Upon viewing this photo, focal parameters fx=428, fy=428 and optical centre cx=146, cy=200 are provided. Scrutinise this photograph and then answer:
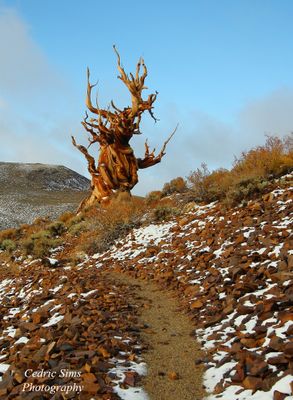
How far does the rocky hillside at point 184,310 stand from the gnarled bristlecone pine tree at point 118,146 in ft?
36.8

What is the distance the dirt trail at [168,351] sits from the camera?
4930mm

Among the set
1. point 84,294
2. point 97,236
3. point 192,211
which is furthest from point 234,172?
point 84,294

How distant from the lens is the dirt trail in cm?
493

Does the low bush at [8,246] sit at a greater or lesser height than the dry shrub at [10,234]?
lesser

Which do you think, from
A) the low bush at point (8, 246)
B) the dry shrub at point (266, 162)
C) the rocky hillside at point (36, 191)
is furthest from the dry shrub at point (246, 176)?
the rocky hillside at point (36, 191)

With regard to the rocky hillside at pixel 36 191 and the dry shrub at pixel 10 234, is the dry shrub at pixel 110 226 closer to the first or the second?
the dry shrub at pixel 10 234

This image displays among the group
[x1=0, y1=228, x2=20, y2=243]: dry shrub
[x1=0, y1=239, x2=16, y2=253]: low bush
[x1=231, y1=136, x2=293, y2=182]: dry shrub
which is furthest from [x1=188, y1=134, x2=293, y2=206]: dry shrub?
[x1=0, y1=228, x2=20, y2=243]: dry shrub

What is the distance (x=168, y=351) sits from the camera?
19.8 ft

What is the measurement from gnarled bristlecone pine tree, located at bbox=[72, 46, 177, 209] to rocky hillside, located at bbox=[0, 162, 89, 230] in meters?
11.1

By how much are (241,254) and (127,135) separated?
51.5ft

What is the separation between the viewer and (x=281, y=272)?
266 inches

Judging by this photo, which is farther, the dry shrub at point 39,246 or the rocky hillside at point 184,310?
the dry shrub at point 39,246

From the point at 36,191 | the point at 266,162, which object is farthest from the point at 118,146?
the point at 36,191

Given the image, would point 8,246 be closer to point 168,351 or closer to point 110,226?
point 110,226
